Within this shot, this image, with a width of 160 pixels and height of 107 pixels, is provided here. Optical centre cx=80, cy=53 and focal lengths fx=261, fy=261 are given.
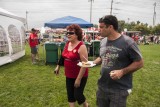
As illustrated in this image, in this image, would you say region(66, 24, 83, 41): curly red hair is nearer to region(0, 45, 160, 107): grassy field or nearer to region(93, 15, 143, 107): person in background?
region(93, 15, 143, 107): person in background

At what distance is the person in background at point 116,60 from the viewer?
10.4 ft

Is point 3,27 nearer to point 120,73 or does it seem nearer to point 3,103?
point 3,103

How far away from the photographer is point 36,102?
20.4ft

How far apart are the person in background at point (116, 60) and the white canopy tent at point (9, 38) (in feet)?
29.0

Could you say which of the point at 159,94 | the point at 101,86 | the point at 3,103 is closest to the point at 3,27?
the point at 3,103

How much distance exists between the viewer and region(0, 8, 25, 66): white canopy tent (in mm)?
11844

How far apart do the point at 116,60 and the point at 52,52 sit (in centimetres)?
914

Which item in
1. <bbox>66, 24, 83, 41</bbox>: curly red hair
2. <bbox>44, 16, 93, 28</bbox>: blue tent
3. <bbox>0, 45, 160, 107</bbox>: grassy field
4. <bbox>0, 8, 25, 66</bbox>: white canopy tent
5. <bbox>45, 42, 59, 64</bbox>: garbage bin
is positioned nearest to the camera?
<bbox>66, 24, 83, 41</bbox>: curly red hair

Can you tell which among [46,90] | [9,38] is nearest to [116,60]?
[46,90]

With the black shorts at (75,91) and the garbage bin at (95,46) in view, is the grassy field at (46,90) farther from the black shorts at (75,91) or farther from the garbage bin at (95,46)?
the garbage bin at (95,46)

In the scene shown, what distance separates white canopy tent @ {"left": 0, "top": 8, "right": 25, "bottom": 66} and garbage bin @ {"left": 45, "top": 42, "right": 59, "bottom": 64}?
6.21 feet

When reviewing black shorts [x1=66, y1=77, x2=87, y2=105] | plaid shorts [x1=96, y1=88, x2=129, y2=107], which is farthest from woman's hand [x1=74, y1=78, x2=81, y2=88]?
plaid shorts [x1=96, y1=88, x2=129, y2=107]

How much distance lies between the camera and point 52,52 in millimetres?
12258

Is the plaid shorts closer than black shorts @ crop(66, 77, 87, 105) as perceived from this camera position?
Yes
